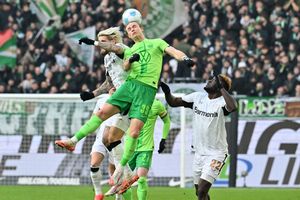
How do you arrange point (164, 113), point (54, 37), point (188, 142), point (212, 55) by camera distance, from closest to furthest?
1. point (164, 113)
2. point (188, 142)
3. point (212, 55)
4. point (54, 37)

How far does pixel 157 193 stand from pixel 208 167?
5.05 metres

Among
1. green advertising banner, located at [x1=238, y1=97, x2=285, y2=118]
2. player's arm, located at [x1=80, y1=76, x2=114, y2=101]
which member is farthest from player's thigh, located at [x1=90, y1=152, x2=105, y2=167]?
green advertising banner, located at [x1=238, y1=97, x2=285, y2=118]

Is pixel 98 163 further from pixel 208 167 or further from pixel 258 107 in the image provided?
pixel 258 107

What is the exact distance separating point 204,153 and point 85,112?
8329mm

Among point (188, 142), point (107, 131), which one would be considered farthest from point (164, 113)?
point (188, 142)

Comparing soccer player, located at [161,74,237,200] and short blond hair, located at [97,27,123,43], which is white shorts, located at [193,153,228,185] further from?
short blond hair, located at [97,27,123,43]

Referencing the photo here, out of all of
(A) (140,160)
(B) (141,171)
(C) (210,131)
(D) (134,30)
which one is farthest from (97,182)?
(D) (134,30)

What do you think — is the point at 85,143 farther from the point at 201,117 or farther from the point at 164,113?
the point at 201,117

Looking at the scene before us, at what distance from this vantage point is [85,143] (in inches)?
800

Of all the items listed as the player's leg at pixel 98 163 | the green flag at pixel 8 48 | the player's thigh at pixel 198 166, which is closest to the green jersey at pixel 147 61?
the player's thigh at pixel 198 166

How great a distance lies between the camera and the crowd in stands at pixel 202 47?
75.0 feet

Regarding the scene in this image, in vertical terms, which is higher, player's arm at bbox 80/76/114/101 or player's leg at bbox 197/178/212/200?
player's arm at bbox 80/76/114/101

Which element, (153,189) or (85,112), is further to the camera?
(85,112)

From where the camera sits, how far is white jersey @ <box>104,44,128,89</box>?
12930mm
